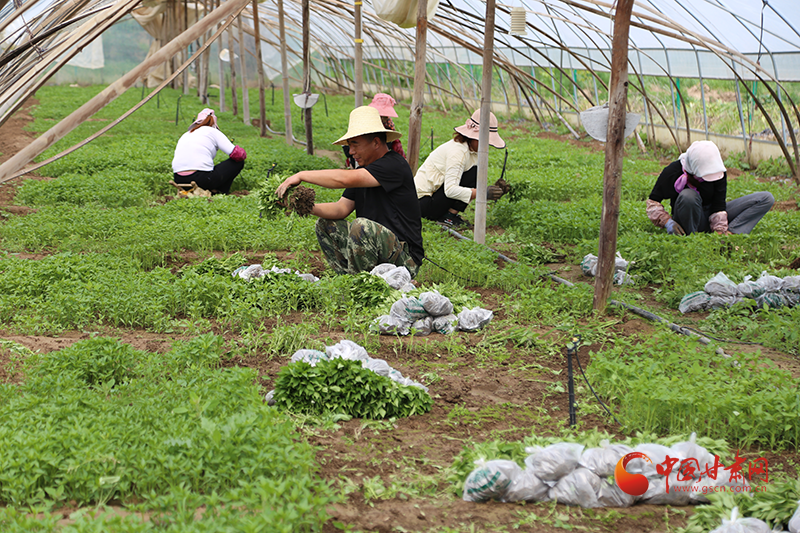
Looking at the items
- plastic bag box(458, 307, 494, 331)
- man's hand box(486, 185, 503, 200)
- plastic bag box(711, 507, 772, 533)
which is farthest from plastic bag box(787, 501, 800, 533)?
man's hand box(486, 185, 503, 200)

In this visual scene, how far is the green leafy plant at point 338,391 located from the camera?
3.53 meters

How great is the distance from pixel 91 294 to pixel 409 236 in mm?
2628

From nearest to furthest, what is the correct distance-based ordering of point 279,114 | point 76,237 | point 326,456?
point 326,456 < point 76,237 < point 279,114

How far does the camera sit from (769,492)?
2660 millimetres

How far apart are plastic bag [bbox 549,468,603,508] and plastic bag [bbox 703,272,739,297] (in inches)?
128

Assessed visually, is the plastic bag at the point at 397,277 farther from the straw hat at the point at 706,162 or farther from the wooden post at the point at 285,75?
the wooden post at the point at 285,75

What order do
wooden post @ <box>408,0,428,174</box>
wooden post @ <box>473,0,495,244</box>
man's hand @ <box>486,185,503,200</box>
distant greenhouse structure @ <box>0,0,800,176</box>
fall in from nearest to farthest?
distant greenhouse structure @ <box>0,0,800,176</box>, wooden post @ <box>473,0,495,244</box>, wooden post @ <box>408,0,428,174</box>, man's hand @ <box>486,185,503,200</box>

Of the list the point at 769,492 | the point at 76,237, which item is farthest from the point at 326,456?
the point at 76,237

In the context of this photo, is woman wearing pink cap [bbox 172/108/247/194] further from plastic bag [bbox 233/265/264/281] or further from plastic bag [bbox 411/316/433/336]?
plastic bag [bbox 411/316/433/336]

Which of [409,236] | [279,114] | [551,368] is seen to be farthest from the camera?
[279,114]

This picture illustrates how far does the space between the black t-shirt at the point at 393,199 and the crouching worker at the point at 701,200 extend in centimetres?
320

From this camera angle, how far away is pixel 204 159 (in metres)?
9.70

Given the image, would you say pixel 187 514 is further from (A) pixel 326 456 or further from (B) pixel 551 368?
(B) pixel 551 368

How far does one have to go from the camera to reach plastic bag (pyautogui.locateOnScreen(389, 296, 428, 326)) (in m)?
4.91
